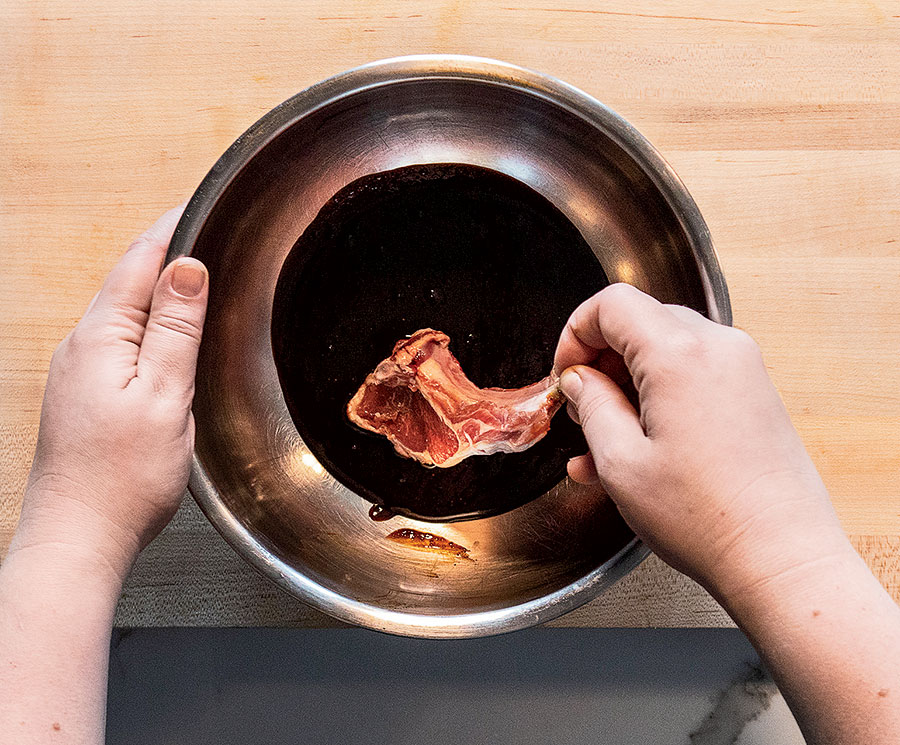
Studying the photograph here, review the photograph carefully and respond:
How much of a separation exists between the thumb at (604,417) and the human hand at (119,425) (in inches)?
17.4

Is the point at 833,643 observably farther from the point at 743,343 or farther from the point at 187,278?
the point at 187,278

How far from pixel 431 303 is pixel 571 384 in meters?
0.30

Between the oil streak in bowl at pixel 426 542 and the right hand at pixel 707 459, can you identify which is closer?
the right hand at pixel 707 459

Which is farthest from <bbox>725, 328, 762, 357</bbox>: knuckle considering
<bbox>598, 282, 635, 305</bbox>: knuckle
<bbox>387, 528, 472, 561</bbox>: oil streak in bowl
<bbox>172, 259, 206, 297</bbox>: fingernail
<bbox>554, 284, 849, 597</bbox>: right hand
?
<bbox>172, 259, 206, 297</bbox>: fingernail

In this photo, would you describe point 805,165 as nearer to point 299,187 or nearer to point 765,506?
point 765,506

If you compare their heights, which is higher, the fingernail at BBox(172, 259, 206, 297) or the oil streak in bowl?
the fingernail at BBox(172, 259, 206, 297)

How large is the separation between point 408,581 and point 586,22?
0.82m

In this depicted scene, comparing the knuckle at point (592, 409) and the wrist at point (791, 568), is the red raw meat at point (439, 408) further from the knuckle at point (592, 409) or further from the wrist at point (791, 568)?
the wrist at point (791, 568)

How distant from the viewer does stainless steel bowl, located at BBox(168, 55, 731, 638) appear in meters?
0.85

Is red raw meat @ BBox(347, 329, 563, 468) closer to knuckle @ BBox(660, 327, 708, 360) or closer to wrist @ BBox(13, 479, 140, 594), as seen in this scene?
knuckle @ BBox(660, 327, 708, 360)

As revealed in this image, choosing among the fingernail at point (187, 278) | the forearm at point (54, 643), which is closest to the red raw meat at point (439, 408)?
the fingernail at point (187, 278)

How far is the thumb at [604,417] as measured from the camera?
2.42 feet

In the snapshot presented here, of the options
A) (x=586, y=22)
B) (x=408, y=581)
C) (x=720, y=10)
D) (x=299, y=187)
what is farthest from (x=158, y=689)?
(x=720, y=10)

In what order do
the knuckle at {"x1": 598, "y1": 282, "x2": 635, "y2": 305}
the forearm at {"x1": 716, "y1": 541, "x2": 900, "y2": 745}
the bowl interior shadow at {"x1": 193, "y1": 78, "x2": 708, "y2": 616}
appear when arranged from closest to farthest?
the forearm at {"x1": 716, "y1": 541, "x2": 900, "y2": 745}, the knuckle at {"x1": 598, "y1": 282, "x2": 635, "y2": 305}, the bowl interior shadow at {"x1": 193, "y1": 78, "x2": 708, "y2": 616}
